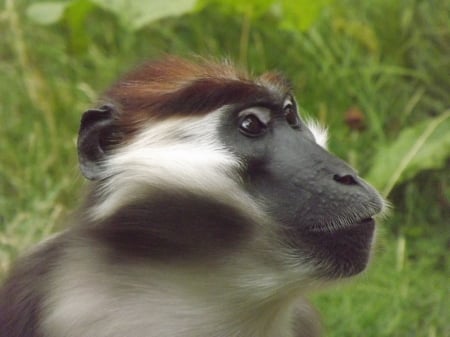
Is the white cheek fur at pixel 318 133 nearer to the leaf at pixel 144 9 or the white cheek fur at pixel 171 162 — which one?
the white cheek fur at pixel 171 162

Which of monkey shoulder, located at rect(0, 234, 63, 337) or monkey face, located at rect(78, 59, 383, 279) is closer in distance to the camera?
monkey face, located at rect(78, 59, 383, 279)

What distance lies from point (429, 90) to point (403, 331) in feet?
4.45

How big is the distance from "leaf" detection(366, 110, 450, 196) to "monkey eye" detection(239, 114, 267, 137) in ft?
5.70

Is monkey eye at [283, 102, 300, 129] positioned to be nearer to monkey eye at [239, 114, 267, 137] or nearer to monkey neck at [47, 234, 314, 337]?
monkey eye at [239, 114, 267, 137]

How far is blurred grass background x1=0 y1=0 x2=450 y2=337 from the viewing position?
4.32 m

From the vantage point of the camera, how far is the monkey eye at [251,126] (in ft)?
9.07

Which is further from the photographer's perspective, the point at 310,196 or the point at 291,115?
the point at 291,115

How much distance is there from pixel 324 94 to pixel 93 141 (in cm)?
247

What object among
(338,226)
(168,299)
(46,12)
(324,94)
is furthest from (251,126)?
(46,12)

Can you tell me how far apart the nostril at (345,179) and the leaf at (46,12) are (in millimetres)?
2758

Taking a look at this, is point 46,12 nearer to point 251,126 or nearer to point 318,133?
point 318,133

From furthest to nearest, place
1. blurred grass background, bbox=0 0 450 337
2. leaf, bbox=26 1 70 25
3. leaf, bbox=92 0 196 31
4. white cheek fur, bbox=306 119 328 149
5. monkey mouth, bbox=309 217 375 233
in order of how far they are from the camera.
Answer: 1. leaf, bbox=26 1 70 25
2. leaf, bbox=92 0 196 31
3. blurred grass background, bbox=0 0 450 337
4. white cheek fur, bbox=306 119 328 149
5. monkey mouth, bbox=309 217 375 233

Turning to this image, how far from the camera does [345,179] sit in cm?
269

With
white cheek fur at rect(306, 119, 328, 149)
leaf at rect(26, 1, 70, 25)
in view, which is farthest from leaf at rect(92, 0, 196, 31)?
white cheek fur at rect(306, 119, 328, 149)
